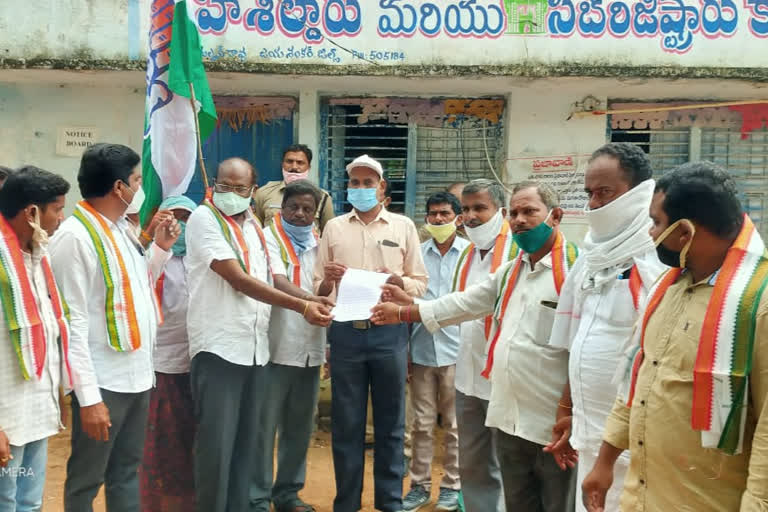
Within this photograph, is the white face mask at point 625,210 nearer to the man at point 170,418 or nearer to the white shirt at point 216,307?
the white shirt at point 216,307

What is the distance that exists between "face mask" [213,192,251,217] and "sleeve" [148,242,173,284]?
0.39 m

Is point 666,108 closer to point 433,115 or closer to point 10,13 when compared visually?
point 433,115

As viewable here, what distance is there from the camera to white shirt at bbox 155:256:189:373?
183 inches

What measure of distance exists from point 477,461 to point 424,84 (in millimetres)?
4759

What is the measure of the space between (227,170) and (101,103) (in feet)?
15.1

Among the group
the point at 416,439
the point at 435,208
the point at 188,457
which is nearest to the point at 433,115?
the point at 435,208

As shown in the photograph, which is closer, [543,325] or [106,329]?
[543,325]

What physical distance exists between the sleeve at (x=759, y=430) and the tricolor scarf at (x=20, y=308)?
103 inches

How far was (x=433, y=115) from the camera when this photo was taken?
28.3ft

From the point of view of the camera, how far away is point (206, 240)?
4363mm

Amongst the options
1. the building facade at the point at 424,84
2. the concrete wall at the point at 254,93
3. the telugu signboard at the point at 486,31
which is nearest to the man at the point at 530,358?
the building facade at the point at 424,84

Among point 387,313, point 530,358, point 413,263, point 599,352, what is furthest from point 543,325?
point 413,263

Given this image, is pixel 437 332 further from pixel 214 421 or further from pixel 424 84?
pixel 424 84

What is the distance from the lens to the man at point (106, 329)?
351 centimetres
